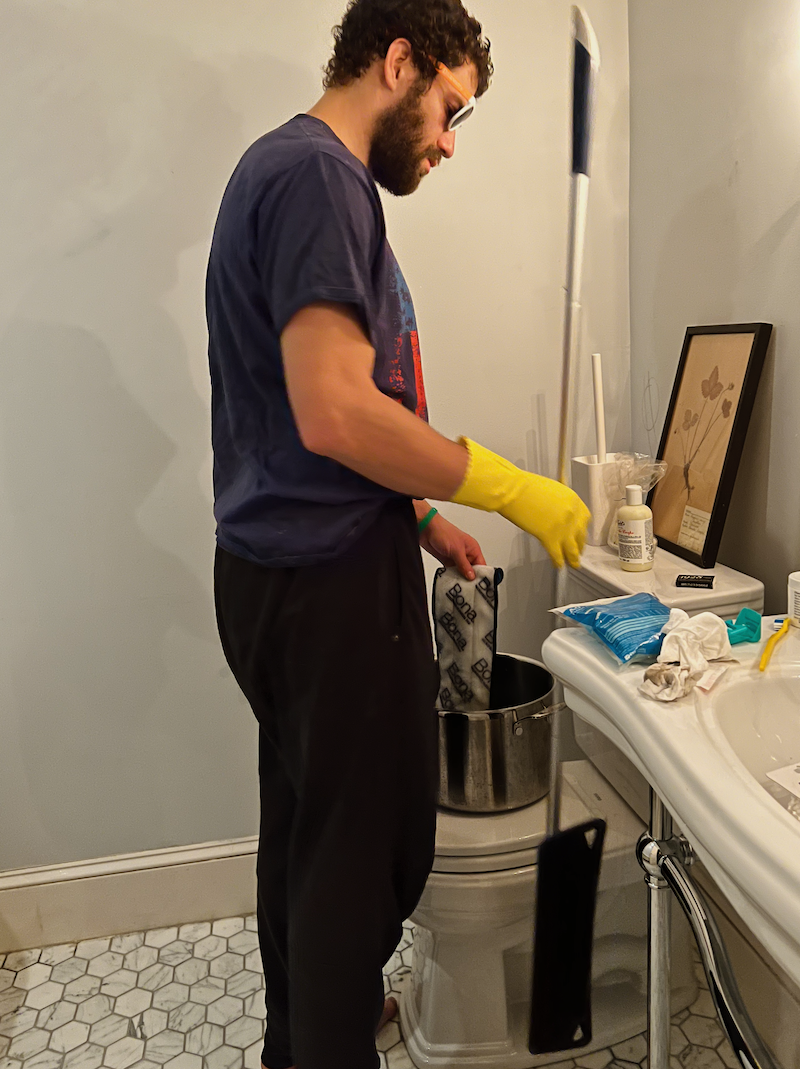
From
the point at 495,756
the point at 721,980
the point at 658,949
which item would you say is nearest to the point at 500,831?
the point at 495,756

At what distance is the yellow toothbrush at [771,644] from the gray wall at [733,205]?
27 cm

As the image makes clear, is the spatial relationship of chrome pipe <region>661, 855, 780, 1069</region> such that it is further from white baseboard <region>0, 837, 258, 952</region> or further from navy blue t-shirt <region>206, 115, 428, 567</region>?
white baseboard <region>0, 837, 258, 952</region>

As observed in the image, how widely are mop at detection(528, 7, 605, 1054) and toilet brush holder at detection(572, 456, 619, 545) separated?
0.13 m

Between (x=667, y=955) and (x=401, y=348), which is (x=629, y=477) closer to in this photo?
(x=401, y=348)

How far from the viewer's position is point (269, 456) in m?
0.91

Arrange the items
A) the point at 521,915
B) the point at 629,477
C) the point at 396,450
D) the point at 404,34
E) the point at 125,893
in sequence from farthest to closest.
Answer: the point at 125,893 < the point at 629,477 < the point at 521,915 < the point at 404,34 < the point at 396,450

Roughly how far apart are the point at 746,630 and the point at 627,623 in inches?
5.2

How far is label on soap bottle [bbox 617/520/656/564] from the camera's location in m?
1.23

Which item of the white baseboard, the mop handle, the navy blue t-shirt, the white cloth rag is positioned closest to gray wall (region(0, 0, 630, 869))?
the white baseboard

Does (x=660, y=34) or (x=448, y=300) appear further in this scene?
(x=448, y=300)

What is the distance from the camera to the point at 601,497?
1.36 meters

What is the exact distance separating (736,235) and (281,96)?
0.76 meters

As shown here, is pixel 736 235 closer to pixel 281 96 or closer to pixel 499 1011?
pixel 281 96

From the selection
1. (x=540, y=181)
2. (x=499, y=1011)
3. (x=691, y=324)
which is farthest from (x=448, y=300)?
(x=499, y=1011)
